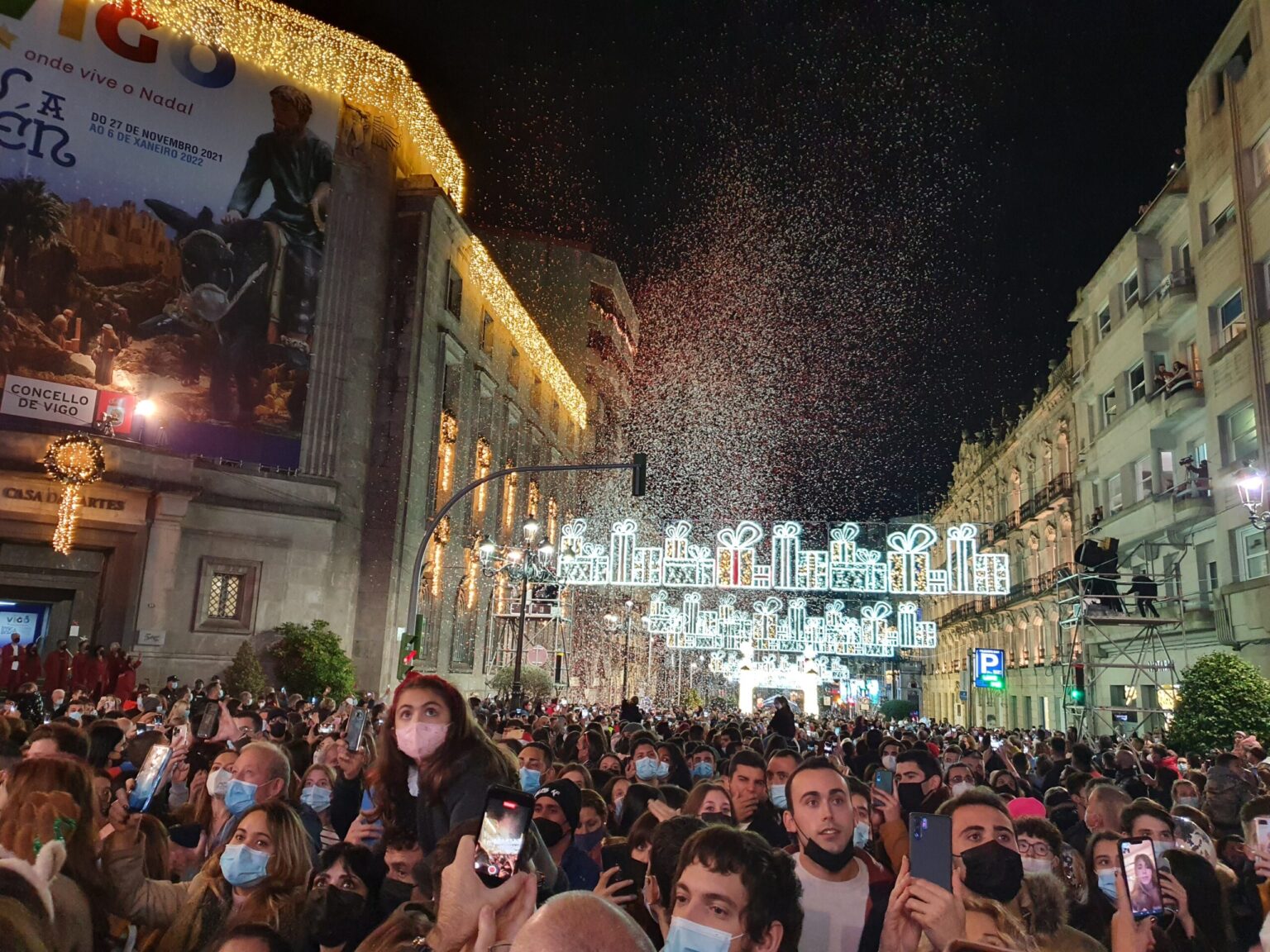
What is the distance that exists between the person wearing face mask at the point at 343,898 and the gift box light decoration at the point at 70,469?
1010 inches

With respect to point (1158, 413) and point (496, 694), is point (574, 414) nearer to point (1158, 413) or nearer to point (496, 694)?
point (496, 694)

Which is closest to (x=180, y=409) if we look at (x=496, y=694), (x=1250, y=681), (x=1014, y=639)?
(x=496, y=694)

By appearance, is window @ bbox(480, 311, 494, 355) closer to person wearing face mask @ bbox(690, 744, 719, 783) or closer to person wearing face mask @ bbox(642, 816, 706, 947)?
person wearing face mask @ bbox(690, 744, 719, 783)

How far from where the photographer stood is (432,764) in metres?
5.10

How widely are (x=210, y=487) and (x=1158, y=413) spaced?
30683mm

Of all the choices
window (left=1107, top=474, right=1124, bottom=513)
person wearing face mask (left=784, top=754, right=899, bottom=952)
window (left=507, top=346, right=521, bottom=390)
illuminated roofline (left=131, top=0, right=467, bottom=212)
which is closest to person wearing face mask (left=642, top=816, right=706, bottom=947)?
person wearing face mask (left=784, top=754, right=899, bottom=952)

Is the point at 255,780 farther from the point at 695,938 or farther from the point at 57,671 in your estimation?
the point at 57,671

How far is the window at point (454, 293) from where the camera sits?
4266 cm

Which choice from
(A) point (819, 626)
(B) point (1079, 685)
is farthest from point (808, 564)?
(A) point (819, 626)

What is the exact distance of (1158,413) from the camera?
31328mm

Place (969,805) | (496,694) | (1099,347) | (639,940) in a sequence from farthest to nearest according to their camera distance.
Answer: (496,694), (1099,347), (969,805), (639,940)

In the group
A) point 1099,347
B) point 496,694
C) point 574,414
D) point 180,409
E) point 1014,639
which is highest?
point 574,414

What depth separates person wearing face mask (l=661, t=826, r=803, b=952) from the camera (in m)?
3.20

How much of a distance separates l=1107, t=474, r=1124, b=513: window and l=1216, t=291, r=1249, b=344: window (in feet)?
29.9
